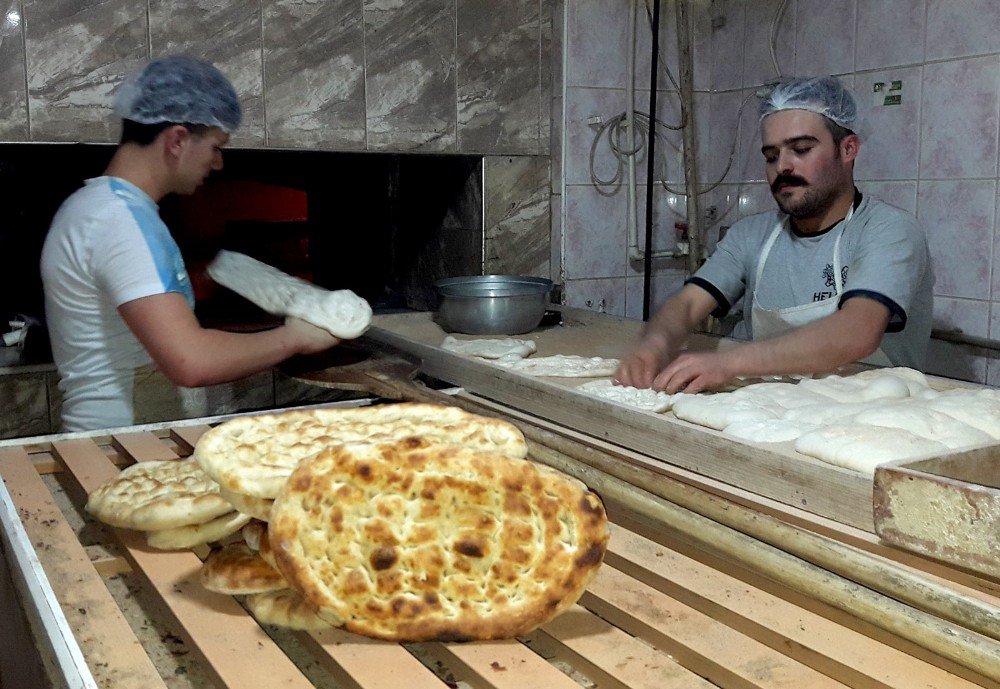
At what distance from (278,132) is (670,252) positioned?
6.26 ft

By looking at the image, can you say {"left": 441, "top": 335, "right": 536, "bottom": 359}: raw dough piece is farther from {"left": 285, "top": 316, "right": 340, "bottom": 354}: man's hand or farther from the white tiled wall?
the white tiled wall

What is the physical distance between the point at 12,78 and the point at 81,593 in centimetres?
269

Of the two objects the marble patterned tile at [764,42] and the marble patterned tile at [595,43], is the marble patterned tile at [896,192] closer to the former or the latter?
the marble patterned tile at [764,42]

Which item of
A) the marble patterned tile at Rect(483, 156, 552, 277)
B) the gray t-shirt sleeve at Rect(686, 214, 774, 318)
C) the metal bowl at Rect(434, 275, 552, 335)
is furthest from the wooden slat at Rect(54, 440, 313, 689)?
the marble patterned tile at Rect(483, 156, 552, 277)

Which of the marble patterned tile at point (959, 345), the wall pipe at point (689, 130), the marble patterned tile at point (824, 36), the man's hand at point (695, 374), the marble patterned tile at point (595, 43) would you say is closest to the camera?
the man's hand at point (695, 374)

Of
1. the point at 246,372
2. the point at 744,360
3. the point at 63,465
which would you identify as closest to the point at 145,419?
the point at 246,372

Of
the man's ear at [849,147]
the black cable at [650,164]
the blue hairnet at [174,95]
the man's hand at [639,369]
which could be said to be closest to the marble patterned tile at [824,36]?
the black cable at [650,164]

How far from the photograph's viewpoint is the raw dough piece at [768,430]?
1.76 meters

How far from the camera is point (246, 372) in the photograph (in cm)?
264

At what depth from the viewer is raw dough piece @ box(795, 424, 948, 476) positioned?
61.1 inches

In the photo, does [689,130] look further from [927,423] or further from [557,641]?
[557,641]

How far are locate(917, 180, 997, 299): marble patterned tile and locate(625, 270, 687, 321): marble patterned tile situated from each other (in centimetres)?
120

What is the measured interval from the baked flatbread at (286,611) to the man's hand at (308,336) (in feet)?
5.65

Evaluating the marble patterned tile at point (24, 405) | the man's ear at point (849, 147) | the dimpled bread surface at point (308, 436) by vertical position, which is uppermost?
the man's ear at point (849, 147)
